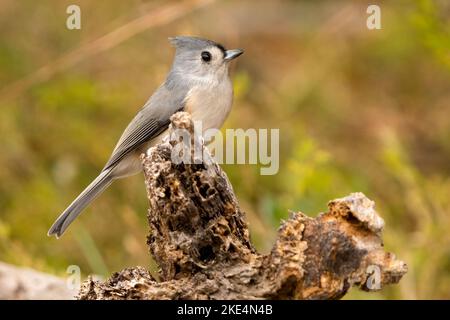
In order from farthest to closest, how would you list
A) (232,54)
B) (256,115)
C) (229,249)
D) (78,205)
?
1. (256,115)
2. (232,54)
3. (78,205)
4. (229,249)

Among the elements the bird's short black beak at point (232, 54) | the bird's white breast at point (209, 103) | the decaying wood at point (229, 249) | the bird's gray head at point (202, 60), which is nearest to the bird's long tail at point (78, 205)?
the bird's white breast at point (209, 103)

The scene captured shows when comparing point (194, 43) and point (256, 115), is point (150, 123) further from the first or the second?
point (256, 115)

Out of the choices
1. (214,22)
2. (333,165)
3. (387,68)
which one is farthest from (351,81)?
(333,165)

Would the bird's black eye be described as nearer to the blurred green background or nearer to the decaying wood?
the blurred green background

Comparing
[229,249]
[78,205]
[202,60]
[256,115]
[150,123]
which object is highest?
[256,115]

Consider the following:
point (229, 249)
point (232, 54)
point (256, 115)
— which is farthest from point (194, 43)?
point (256, 115)

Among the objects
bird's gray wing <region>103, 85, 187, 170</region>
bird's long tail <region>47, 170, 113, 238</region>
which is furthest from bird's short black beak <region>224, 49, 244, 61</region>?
bird's long tail <region>47, 170, 113, 238</region>
